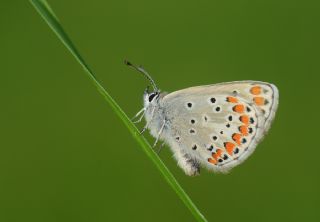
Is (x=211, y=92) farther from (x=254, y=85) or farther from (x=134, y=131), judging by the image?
(x=134, y=131)

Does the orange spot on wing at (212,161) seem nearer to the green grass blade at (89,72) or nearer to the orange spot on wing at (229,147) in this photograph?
the orange spot on wing at (229,147)

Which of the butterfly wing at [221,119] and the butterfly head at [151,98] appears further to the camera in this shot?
the butterfly head at [151,98]

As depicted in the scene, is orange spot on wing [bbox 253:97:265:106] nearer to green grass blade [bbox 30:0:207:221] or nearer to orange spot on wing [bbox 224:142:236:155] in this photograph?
orange spot on wing [bbox 224:142:236:155]

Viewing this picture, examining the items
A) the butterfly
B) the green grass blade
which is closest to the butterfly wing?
the butterfly

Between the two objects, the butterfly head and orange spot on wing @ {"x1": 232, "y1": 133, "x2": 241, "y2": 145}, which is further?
the butterfly head

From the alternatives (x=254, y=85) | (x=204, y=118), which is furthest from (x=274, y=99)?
(x=204, y=118)

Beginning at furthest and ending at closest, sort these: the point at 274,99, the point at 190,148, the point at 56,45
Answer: the point at 56,45, the point at 190,148, the point at 274,99

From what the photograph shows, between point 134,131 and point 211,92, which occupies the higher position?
point 211,92

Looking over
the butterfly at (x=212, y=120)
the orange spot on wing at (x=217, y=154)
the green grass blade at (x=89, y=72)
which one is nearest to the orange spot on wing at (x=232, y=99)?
the butterfly at (x=212, y=120)
